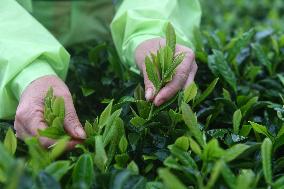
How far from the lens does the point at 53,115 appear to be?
1.16 m

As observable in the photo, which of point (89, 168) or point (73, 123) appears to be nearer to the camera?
point (89, 168)

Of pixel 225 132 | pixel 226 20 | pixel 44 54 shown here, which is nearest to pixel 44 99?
pixel 44 54

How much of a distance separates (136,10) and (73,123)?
62cm

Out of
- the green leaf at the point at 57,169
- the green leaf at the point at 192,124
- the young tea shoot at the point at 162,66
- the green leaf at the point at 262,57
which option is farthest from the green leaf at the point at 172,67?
the green leaf at the point at 262,57

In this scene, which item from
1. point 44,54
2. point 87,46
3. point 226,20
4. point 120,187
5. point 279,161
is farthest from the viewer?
point 226,20

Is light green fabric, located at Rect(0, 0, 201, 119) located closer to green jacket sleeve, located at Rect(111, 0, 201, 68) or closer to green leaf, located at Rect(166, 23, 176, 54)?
green jacket sleeve, located at Rect(111, 0, 201, 68)

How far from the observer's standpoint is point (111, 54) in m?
1.76

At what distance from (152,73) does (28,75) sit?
0.38 metres

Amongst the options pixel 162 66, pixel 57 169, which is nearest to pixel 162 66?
pixel 162 66

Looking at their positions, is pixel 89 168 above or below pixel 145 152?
above

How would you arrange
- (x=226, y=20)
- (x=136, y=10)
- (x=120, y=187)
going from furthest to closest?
(x=226, y=20), (x=136, y=10), (x=120, y=187)

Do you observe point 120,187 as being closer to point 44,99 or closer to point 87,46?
point 44,99

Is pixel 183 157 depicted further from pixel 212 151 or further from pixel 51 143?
pixel 51 143

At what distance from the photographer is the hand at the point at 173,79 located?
1256 millimetres
